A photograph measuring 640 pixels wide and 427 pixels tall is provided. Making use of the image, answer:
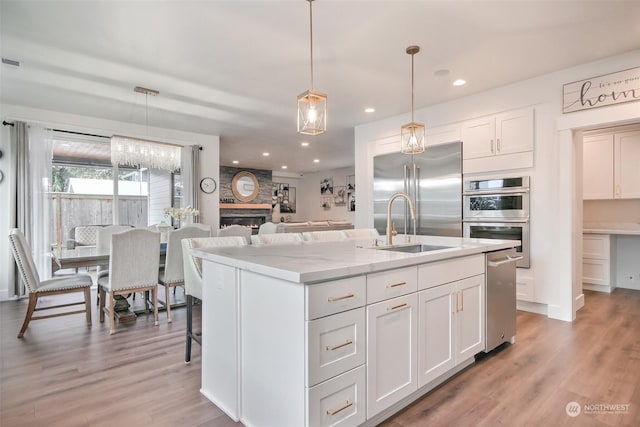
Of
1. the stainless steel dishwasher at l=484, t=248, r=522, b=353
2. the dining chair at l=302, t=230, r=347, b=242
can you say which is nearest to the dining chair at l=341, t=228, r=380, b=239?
the dining chair at l=302, t=230, r=347, b=242

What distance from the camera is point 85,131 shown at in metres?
4.92

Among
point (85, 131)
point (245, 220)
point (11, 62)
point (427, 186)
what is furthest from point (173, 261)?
point (245, 220)

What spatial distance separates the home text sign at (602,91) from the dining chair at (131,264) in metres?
4.45

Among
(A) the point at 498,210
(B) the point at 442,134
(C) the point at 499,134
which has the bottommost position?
(A) the point at 498,210

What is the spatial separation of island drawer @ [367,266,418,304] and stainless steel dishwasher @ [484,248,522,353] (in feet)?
3.17

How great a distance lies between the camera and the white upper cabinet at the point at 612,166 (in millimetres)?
4395

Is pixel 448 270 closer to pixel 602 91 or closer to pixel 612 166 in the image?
pixel 602 91

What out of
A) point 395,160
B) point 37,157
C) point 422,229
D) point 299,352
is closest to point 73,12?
point 299,352

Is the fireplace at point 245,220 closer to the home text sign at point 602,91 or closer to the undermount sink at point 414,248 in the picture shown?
the undermount sink at point 414,248

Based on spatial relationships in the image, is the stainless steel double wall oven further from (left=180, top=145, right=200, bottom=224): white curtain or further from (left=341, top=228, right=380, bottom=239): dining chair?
(left=180, top=145, right=200, bottom=224): white curtain

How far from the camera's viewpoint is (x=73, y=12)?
93.0 inches

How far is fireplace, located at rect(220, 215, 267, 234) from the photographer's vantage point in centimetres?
988

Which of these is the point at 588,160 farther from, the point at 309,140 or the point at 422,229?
the point at 309,140

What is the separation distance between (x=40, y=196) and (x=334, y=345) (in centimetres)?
509
